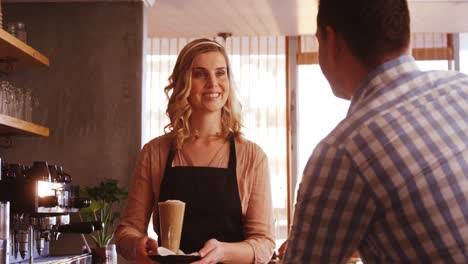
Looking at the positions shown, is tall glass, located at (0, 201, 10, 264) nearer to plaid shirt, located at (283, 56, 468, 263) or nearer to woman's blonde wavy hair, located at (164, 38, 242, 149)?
woman's blonde wavy hair, located at (164, 38, 242, 149)

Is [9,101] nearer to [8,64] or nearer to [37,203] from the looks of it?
[8,64]

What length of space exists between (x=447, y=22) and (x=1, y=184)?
4.35m

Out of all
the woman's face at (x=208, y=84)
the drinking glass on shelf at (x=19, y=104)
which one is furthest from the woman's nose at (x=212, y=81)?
the drinking glass on shelf at (x=19, y=104)

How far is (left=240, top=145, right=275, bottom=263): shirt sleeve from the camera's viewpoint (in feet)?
6.66

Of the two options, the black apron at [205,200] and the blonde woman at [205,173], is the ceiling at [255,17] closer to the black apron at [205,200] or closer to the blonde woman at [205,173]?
the blonde woman at [205,173]

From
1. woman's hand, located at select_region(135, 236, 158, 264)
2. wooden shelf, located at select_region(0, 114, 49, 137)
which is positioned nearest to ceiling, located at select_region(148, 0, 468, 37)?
wooden shelf, located at select_region(0, 114, 49, 137)

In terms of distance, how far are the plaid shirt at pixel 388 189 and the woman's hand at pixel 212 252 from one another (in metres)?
0.84

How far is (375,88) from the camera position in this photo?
3.49 ft

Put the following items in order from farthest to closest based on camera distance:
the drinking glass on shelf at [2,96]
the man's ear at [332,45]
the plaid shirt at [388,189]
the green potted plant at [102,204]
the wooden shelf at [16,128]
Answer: the green potted plant at [102,204] → the drinking glass on shelf at [2,96] → the wooden shelf at [16,128] → the man's ear at [332,45] → the plaid shirt at [388,189]

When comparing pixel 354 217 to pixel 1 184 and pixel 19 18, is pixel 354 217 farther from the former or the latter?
pixel 19 18

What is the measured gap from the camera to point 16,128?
13.6ft

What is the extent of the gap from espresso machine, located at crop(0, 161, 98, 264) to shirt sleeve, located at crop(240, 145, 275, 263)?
1.83 meters

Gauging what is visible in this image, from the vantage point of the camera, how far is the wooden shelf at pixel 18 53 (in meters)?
4.02

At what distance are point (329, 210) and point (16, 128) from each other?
11.4 feet
